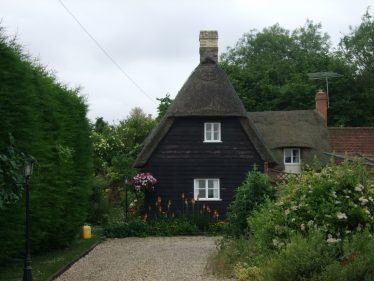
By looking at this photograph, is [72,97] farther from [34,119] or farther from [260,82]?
[260,82]

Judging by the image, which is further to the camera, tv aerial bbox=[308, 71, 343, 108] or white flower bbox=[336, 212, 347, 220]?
tv aerial bbox=[308, 71, 343, 108]

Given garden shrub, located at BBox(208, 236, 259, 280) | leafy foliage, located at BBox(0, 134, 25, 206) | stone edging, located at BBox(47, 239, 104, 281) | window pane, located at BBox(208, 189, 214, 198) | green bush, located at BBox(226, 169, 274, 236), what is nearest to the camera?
leafy foliage, located at BBox(0, 134, 25, 206)

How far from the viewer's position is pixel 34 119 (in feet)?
49.1

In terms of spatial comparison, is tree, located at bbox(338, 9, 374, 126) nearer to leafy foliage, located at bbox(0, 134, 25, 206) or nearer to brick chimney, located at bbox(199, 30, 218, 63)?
brick chimney, located at bbox(199, 30, 218, 63)

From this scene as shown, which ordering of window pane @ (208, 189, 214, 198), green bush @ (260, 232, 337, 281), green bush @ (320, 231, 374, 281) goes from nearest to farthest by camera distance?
green bush @ (320, 231, 374, 281)
green bush @ (260, 232, 337, 281)
window pane @ (208, 189, 214, 198)

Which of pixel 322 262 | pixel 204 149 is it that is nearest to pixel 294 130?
pixel 204 149

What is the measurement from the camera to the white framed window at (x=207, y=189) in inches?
1147

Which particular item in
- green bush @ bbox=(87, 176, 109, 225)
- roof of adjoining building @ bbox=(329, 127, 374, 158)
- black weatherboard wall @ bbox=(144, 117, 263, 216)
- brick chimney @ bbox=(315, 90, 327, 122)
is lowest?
green bush @ bbox=(87, 176, 109, 225)

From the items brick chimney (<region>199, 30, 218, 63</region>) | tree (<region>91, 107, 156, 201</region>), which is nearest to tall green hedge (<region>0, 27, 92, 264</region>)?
brick chimney (<region>199, 30, 218, 63</region>)

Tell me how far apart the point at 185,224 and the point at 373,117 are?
2700cm

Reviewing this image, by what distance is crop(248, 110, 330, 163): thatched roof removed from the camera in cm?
3756

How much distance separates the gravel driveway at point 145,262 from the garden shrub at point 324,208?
1.83 metres

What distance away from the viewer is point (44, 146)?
16.3 meters

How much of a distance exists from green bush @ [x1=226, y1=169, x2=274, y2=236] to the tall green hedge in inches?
181
